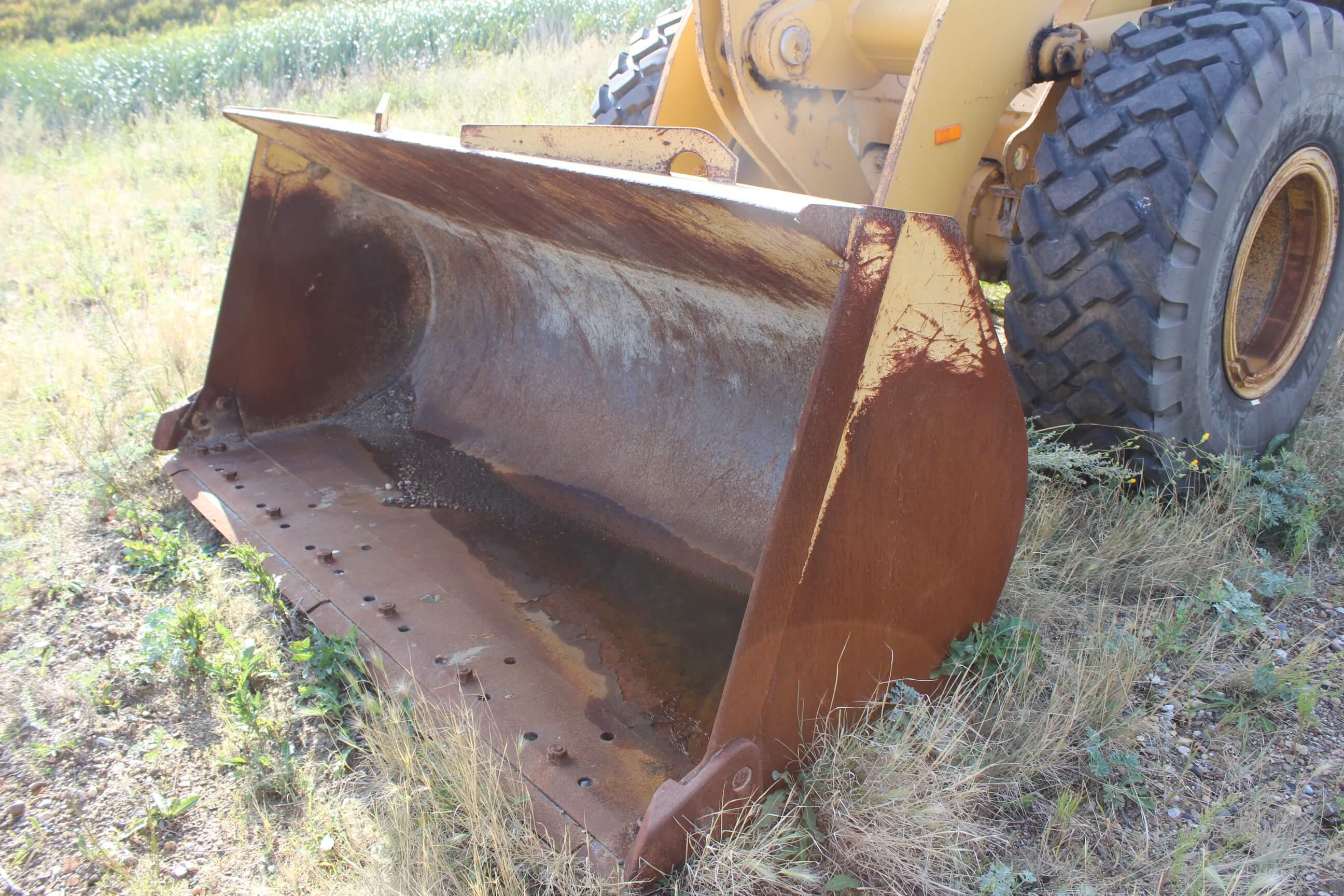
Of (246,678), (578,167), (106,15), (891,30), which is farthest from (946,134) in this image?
(106,15)

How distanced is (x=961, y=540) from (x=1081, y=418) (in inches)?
36.9

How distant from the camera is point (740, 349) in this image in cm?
238

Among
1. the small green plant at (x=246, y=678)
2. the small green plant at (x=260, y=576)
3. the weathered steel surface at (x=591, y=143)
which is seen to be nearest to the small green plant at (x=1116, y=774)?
the weathered steel surface at (x=591, y=143)

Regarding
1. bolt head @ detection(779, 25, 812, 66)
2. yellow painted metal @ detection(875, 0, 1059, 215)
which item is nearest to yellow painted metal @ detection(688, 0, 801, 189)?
bolt head @ detection(779, 25, 812, 66)

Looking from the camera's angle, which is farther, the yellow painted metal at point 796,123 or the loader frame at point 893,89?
the yellow painted metal at point 796,123

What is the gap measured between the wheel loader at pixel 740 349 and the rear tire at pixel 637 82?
0.07 meters

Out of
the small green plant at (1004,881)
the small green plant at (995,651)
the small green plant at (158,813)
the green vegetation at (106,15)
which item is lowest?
the small green plant at (158,813)

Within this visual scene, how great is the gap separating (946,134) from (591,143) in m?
0.96

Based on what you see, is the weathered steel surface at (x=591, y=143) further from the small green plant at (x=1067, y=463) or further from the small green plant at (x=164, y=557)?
the small green plant at (x=164, y=557)

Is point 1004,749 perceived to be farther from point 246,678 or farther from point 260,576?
point 260,576

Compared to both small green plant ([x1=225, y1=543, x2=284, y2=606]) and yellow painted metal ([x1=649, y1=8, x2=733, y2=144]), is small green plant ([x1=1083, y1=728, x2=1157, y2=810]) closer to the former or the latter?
small green plant ([x1=225, y1=543, x2=284, y2=606])

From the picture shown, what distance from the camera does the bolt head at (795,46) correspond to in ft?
8.52

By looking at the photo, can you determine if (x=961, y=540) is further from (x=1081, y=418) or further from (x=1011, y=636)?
(x=1081, y=418)

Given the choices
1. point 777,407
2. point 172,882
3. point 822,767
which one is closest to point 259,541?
point 172,882
